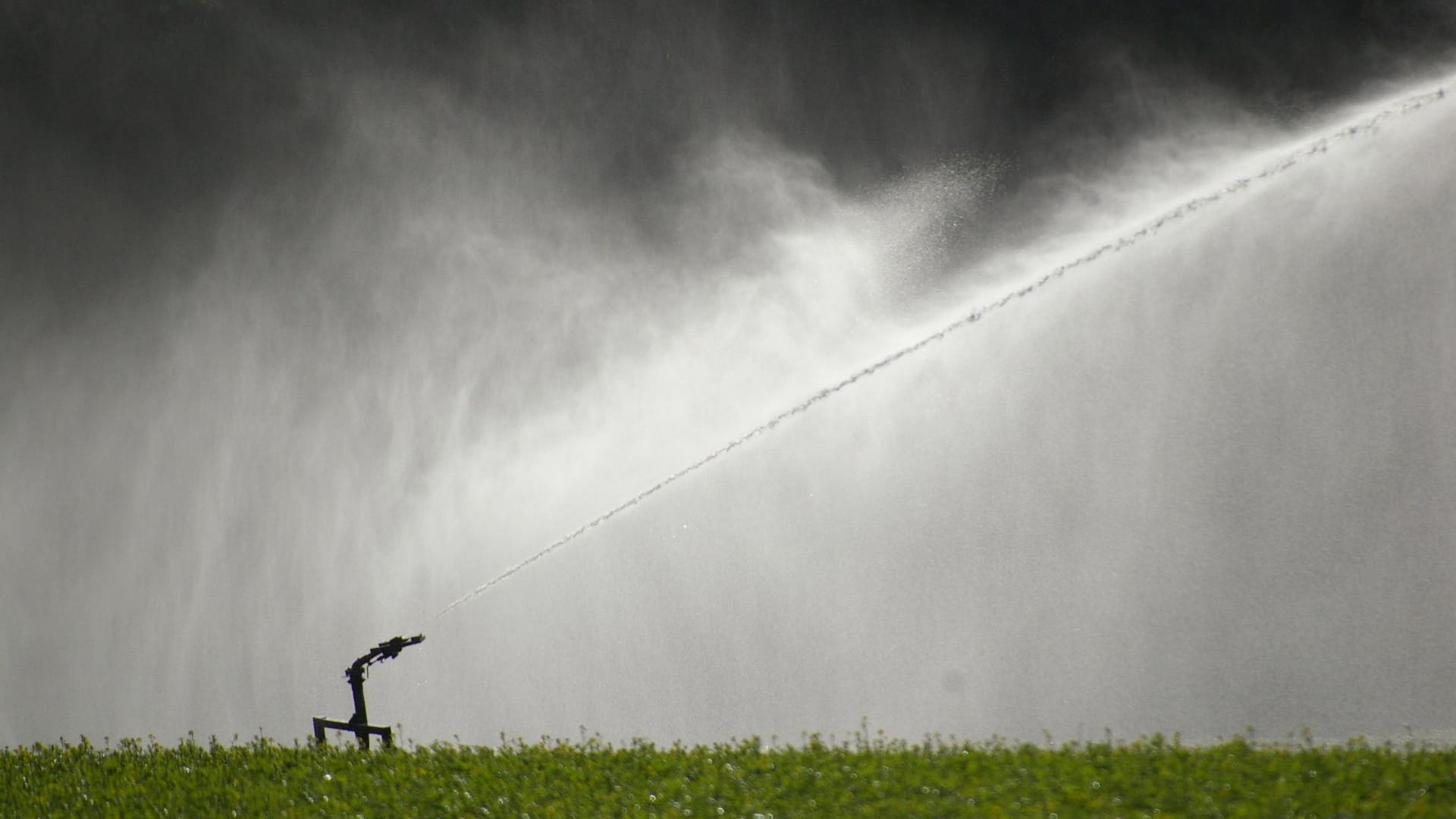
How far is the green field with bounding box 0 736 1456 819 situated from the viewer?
32.5 ft

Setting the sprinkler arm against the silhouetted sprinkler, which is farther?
the sprinkler arm

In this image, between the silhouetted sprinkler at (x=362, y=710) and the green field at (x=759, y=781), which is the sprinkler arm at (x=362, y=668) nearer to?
the silhouetted sprinkler at (x=362, y=710)

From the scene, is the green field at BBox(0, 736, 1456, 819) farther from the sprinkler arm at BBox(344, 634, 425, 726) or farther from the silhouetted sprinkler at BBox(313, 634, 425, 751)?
the sprinkler arm at BBox(344, 634, 425, 726)

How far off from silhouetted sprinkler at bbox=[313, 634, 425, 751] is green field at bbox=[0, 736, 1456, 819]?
336 mm

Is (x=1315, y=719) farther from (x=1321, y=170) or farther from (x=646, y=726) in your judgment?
(x=646, y=726)

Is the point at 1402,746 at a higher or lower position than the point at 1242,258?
lower

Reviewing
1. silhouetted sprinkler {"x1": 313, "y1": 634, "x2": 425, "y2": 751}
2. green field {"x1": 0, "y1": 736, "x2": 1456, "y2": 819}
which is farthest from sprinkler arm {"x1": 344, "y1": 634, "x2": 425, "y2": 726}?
green field {"x1": 0, "y1": 736, "x2": 1456, "y2": 819}

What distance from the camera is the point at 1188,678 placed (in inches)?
618

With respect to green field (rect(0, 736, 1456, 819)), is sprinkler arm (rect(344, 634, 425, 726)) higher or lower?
higher

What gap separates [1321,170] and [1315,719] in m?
7.13

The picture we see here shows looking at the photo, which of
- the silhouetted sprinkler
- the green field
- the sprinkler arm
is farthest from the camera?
the sprinkler arm

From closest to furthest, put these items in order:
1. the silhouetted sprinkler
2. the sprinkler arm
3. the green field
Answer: the green field, the silhouetted sprinkler, the sprinkler arm

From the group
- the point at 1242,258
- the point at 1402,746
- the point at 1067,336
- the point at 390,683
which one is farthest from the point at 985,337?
the point at 390,683

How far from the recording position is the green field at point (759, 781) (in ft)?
32.5
